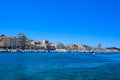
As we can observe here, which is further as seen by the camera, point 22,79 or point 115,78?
point 115,78

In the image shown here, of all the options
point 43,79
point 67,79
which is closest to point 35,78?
point 43,79

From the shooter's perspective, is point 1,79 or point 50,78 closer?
point 1,79

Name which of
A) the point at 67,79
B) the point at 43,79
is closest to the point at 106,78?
the point at 67,79

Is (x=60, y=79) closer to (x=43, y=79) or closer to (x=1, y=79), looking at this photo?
(x=43, y=79)

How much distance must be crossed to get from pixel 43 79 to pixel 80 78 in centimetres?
429

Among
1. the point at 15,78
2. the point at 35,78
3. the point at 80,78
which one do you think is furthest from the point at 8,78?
the point at 80,78

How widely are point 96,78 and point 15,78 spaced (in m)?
9.27

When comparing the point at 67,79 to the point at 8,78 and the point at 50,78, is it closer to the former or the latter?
the point at 50,78

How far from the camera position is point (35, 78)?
120 feet

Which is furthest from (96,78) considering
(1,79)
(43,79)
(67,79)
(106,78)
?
(1,79)

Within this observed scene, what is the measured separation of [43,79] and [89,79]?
5.14m

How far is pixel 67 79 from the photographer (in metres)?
35.9

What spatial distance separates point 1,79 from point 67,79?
23.8ft

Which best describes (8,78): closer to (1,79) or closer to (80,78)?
(1,79)
